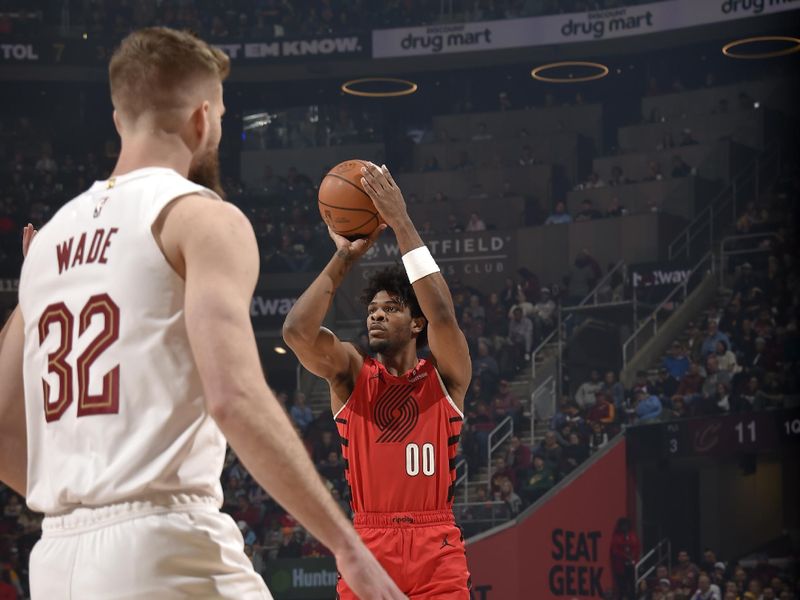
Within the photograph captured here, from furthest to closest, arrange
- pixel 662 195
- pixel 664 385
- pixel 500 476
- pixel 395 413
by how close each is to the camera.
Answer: pixel 662 195, pixel 664 385, pixel 500 476, pixel 395 413

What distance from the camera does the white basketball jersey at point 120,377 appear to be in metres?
2.21

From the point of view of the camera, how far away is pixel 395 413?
559 centimetres

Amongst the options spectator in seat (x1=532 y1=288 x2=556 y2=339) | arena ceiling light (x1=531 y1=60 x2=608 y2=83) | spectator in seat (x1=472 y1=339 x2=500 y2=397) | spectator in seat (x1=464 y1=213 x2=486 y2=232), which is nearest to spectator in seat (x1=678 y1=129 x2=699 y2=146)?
arena ceiling light (x1=531 y1=60 x2=608 y2=83)

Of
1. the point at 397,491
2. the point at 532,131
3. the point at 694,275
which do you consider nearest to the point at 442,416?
the point at 397,491

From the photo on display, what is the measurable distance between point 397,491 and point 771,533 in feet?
43.7

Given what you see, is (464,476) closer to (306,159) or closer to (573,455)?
(573,455)

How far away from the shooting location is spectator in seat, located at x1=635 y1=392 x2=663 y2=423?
1716 centimetres

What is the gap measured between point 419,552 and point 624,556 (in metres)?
11.3

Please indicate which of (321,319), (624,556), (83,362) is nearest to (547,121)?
(624,556)

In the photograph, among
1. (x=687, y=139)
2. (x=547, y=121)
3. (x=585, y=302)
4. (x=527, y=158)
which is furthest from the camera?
(x=547, y=121)

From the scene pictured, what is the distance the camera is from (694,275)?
63.1 ft

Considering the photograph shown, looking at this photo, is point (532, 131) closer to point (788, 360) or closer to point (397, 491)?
point (788, 360)

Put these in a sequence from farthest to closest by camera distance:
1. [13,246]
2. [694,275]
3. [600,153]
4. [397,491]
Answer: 1. [600,153]
2. [13,246]
3. [694,275]
4. [397,491]

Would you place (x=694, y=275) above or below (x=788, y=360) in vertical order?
above
